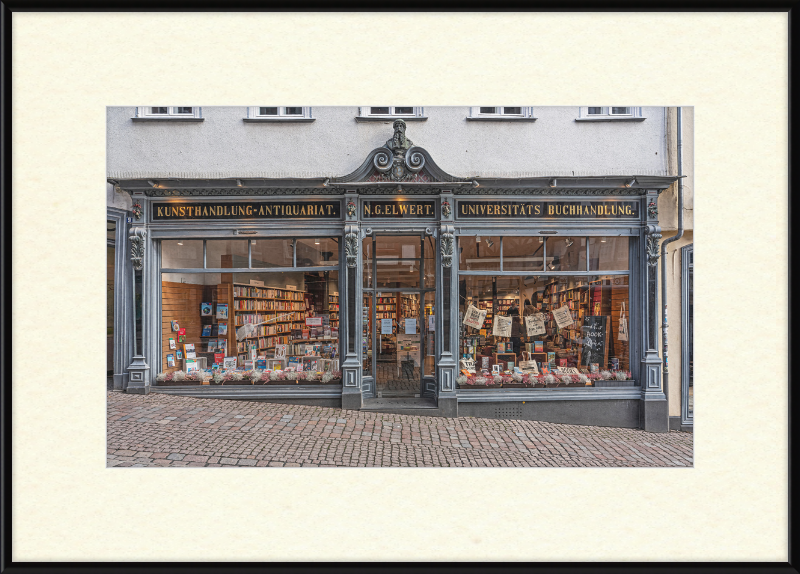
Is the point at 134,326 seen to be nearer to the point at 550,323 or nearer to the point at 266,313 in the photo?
the point at 266,313

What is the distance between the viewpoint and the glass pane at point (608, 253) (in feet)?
23.8

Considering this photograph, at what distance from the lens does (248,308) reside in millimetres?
7664

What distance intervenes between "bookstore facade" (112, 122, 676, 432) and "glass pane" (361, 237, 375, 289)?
0.04 m

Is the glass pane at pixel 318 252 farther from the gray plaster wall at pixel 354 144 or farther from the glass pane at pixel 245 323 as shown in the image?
the gray plaster wall at pixel 354 144

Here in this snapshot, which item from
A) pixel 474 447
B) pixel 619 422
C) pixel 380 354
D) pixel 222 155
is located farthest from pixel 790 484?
pixel 222 155

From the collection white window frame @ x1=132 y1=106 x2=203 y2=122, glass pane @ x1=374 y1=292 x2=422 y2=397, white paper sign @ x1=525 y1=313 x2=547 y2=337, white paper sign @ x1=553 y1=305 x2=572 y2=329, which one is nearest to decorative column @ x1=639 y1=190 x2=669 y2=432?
white paper sign @ x1=553 y1=305 x2=572 y2=329

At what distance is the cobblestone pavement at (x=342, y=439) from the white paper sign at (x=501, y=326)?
1.61 metres

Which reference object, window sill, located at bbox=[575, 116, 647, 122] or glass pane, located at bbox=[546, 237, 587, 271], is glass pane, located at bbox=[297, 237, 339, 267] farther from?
window sill, located at bbox=[575, 116, 647, 122]

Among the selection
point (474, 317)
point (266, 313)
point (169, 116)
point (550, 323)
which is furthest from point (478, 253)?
point (169, 116)

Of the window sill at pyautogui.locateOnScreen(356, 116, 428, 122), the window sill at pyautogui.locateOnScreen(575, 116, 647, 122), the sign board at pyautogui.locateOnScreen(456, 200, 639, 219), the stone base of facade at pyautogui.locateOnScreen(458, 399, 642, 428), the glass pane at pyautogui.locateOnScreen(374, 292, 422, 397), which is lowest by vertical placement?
the stone base of facade at pyautogui.locateOnScreen(458, 399, 642, 428)

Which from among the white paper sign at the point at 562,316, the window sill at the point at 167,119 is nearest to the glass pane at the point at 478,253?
the white paper sign at the point at 562,316

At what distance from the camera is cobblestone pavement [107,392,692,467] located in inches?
187

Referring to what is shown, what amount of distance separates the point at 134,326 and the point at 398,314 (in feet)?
→ 16.2

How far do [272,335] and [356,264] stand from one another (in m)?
2.26
